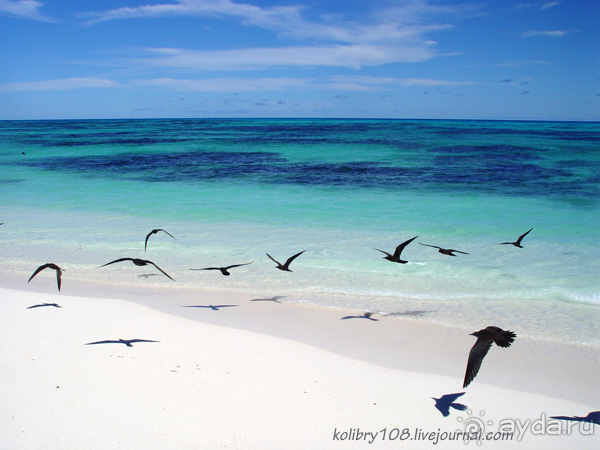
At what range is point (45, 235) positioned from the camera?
10133mm

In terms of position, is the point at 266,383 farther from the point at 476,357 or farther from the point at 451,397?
the point at 476,357

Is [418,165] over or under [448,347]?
over

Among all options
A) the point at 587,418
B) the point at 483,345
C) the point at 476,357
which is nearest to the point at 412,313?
the point at 587,418

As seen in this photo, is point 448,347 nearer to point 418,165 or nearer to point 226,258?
point 226,258

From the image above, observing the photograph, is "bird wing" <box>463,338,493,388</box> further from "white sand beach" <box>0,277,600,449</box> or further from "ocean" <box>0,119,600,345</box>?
"ocean" <box>0,119,600,345</box>

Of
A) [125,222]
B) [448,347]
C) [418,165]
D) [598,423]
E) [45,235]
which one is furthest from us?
[418,165]

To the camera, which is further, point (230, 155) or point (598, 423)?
point (230, 155)

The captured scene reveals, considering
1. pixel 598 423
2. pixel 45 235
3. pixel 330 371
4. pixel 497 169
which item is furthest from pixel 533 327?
pixel 497 169

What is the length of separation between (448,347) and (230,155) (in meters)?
26.5

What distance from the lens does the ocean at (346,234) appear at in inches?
261

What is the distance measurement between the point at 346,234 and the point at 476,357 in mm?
7302

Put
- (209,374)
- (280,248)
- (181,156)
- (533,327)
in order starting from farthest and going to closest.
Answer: (181,156)
(280,248)
(533,327)
(209,374)

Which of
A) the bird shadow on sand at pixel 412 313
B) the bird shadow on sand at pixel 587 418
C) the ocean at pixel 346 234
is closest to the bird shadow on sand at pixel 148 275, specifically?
the ocean at pixel 346 234

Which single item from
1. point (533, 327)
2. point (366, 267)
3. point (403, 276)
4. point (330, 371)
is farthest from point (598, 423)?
point (366, 267)
